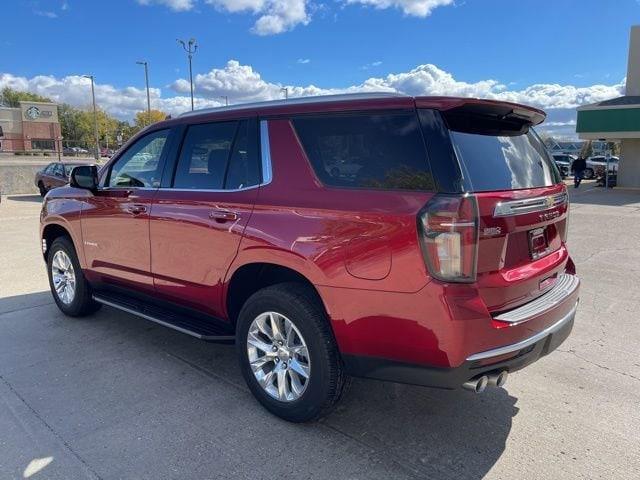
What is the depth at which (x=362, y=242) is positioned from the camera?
268cm

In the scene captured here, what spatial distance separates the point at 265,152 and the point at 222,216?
1.70ft

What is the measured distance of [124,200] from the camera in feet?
14.1

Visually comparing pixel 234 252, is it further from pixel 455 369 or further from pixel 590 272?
pixel 590 272

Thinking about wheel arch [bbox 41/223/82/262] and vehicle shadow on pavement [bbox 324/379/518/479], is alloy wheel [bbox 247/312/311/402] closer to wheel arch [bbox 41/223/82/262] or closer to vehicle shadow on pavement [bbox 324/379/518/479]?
vehicle shadow on pavement [bbox 324/379/518/479]

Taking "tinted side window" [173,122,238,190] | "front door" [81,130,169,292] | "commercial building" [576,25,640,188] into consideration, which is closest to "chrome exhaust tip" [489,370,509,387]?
"tinted side window" [173,122,238,190]

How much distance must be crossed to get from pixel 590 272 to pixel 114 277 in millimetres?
6253

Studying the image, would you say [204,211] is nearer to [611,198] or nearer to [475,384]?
[475,384]

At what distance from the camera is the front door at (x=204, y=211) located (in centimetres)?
337

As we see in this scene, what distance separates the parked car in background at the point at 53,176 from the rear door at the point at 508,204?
62.6 ft

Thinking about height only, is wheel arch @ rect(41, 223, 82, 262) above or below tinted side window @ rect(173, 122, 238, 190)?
below

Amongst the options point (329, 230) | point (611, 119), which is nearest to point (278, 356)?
point (329, 230)

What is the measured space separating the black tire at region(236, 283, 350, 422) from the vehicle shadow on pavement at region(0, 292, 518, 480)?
14cm

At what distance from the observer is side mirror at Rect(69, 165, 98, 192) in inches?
182

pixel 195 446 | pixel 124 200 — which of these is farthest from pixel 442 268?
pixel 124 200
